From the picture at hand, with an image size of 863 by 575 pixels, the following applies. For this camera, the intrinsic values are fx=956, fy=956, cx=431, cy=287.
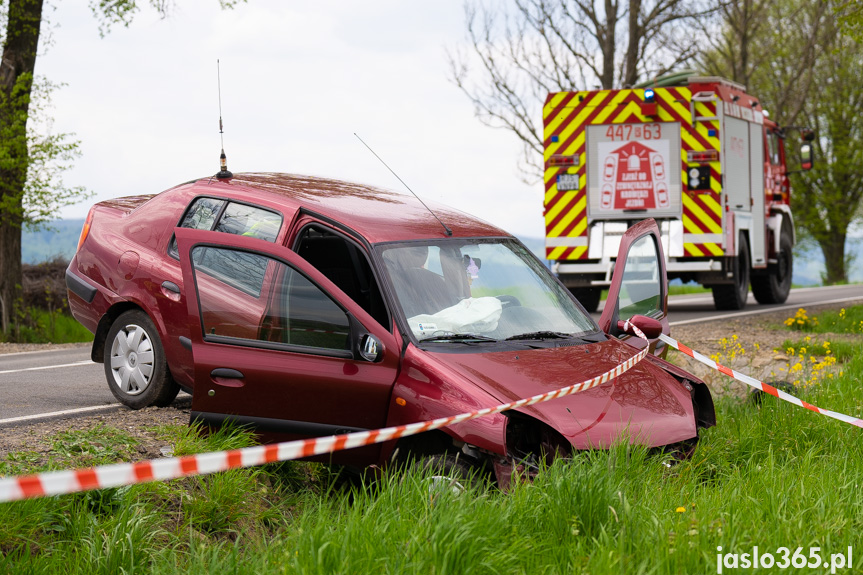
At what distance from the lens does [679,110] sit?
46.1 feet

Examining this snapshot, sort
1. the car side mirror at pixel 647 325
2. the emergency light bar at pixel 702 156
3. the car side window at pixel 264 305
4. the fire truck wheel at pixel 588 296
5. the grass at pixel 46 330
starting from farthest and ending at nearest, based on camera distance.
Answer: the fire truck wheel at pixel 588 296 < the grass at pixel 46 330 < the emergency light bar at pixel 702 156 < the car side mirror at pixel 647 325 < the car side window at pixel 264 305

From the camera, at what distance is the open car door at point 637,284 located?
5.89 metres

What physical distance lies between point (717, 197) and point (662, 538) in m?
11.3

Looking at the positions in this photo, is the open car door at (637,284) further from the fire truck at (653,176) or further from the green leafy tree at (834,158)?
the green leafy tree at (834,158)

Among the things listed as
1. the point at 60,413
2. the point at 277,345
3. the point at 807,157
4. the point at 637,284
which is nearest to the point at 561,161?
the point at 807,157

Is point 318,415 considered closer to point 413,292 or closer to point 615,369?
point 413,292

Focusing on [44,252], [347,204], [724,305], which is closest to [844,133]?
[724,305]

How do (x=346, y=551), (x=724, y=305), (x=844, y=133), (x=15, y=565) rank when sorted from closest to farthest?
(x=346, y=551)
(x=15, y=565)
(x=724, y=305)
(x=844, y=133)

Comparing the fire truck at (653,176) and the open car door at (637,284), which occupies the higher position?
the fire truck at (653,176)

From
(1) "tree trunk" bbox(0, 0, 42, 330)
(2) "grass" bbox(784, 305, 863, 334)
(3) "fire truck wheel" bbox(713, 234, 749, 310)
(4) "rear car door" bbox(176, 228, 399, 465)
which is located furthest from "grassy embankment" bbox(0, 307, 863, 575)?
(1) "tree trunk" bbox(0, 0, 42, 330)

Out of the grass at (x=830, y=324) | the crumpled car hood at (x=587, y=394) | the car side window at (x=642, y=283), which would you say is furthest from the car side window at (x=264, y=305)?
the grass at (x=830, y=324)

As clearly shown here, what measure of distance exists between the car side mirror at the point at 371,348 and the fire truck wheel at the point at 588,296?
11.3 meters

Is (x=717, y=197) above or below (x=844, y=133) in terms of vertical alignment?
below

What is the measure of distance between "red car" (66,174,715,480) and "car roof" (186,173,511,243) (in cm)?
2
